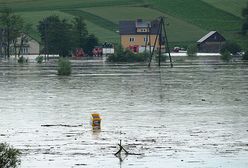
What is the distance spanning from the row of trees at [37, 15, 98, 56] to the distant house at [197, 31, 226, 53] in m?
29.4

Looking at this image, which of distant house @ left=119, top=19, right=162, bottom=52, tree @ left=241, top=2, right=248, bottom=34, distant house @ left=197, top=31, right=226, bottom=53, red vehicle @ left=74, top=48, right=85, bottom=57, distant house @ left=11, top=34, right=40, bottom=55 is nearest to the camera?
red vehicle @ left=74, top=48, right=85, bottom=57

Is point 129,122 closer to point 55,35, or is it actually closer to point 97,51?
point 55,35

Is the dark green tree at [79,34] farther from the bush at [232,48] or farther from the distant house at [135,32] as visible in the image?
the bush at [232,48]

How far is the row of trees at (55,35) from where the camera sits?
16625 cm

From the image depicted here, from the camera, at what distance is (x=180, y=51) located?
633ft

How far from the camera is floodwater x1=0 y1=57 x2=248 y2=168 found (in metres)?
35.1

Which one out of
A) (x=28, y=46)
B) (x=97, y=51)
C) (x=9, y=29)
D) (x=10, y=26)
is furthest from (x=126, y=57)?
(x=28, y=46)

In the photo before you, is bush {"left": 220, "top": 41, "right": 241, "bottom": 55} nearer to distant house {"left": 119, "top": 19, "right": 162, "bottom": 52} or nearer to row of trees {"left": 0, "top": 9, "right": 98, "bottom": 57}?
distant house {"left": 119, "top": 19, "right": 162, "bottom": 52}

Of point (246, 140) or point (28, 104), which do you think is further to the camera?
point (28, 104)

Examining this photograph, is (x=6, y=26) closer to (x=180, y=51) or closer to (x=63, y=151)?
(x=180, y=51)

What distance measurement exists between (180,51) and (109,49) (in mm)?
21230

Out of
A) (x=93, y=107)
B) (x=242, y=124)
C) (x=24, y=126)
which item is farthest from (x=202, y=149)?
(x=93, y=107)

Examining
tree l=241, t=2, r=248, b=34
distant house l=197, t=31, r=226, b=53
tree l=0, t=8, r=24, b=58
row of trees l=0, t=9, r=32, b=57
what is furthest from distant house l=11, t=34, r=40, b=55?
tree l=241, t=2, r=248, b=34

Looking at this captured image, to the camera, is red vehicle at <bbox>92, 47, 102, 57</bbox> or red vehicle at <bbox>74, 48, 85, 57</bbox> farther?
red vehicle at <bbox>92, 47, 102, 57</bbox>
